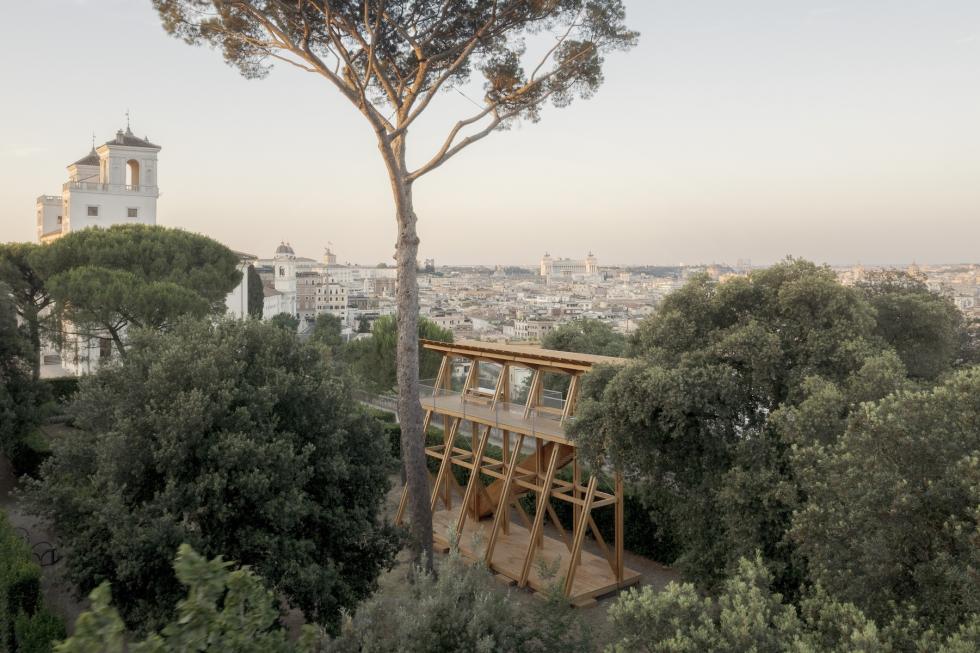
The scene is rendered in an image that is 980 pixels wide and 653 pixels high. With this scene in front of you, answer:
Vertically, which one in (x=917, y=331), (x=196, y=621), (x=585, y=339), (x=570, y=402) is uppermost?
(x=917, y=331)

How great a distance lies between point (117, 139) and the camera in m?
41.8

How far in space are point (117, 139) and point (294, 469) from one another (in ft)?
131

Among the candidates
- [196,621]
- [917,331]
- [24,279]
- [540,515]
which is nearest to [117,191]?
[24,279]

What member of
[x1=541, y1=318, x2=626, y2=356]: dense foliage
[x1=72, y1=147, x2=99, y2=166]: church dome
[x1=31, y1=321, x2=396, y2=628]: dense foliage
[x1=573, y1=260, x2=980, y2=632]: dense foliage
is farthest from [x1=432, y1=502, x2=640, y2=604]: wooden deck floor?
[x1=72, y1=147, x2=99, y2=166]: church dome

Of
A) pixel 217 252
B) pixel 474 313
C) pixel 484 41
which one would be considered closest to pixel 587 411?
pixel 484 41

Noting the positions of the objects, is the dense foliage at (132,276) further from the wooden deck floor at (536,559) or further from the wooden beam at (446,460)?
the wooden deck floor at (536,559)

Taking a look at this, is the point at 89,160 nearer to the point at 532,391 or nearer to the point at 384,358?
the point at 384,358

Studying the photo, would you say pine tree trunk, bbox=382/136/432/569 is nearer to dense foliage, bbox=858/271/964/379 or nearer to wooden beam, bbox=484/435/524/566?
wooden beam, bbox=484/435/524/566

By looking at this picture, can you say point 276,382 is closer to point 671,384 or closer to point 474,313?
point 671,384

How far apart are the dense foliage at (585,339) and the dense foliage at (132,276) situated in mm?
11469

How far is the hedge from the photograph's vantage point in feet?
29.7

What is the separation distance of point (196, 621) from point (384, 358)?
85.3ft

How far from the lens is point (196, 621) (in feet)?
11.9

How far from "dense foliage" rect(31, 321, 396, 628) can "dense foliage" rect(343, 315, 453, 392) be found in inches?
716
